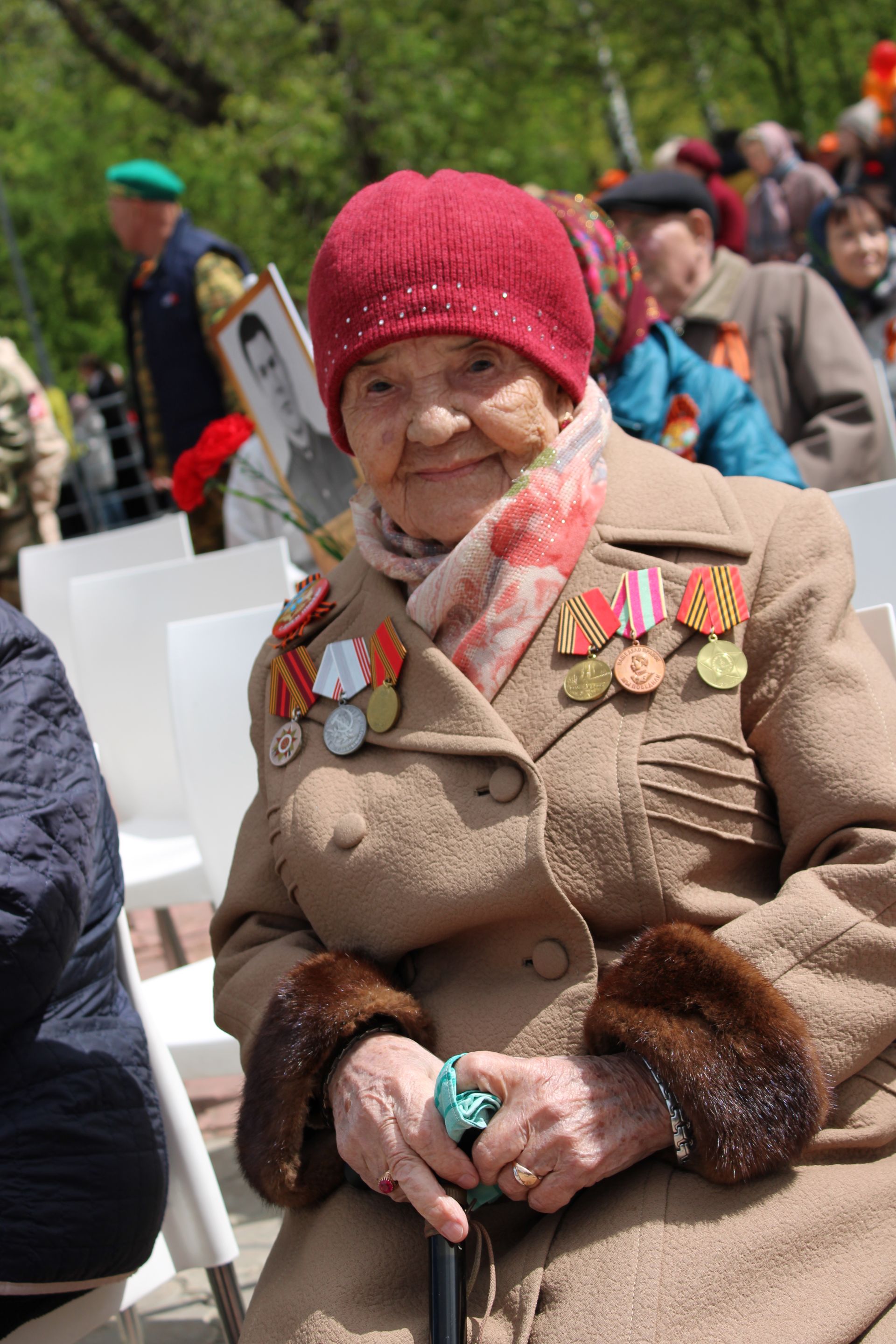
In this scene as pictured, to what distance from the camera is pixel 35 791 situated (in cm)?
186

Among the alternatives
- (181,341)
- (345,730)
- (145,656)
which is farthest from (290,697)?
(181,341)

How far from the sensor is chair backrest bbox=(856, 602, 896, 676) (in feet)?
6.84

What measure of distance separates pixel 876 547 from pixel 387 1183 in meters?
1.68

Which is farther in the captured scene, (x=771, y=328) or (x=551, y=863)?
(x=771, y=328)

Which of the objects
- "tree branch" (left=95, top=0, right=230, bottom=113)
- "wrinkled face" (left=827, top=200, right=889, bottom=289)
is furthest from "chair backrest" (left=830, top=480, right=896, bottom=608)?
"tree branch" (left=95, top=0, right=230, bottom=113)

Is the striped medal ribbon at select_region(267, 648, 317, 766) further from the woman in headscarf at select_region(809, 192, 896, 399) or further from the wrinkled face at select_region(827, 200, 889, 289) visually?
Result: the wrinkled face at select_region(827, 200, 889, 289)

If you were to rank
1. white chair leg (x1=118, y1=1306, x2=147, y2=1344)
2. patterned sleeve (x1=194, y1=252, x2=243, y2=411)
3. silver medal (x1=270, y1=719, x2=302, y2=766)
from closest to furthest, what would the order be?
silver medal (x1=270, y1=719, x2=302, y2=766) < white chair leg (x1=118, y1=1306, x2=147, y2=1344) < patterned sleeve (x1=194, y1=252, x2=243, y2=411)

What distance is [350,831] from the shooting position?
70.4 inches

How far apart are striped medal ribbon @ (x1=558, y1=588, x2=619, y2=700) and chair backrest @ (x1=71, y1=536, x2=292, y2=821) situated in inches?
88.2

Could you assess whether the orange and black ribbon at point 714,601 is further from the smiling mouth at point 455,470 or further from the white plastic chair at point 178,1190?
the white plastic chair at point 178,1190

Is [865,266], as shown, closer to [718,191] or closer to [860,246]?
[860,246]

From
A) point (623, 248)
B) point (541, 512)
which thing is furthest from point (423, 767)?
point (623, 248)

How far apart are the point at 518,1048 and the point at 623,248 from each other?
219 centimetres

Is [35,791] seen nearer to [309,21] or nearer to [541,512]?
[541,512]
